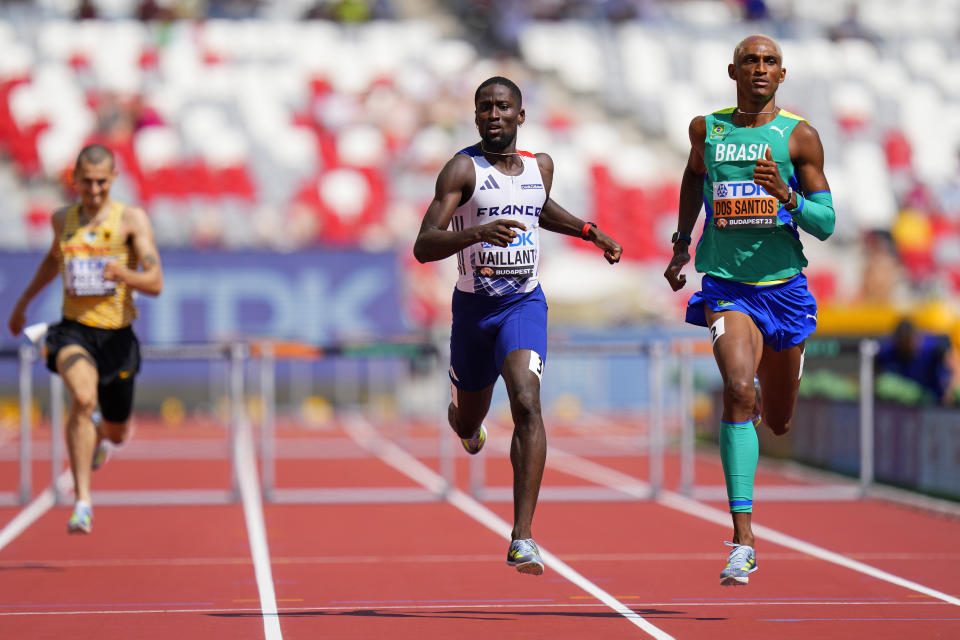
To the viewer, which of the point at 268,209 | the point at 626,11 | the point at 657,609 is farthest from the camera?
the point at 626,11

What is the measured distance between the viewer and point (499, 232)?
6.25 metres

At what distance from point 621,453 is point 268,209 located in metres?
12.0

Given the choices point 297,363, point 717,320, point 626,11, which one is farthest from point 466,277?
point 626,11

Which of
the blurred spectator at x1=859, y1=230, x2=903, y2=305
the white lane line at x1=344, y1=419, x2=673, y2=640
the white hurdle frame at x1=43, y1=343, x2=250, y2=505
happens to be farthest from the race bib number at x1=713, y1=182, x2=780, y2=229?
the blurred spectator at x1=859, y1=230, x2=903, y2=305

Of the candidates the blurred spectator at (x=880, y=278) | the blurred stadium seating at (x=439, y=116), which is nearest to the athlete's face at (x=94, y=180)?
the blurred stadium seating at (x=439, y=116)

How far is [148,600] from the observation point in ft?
23.5

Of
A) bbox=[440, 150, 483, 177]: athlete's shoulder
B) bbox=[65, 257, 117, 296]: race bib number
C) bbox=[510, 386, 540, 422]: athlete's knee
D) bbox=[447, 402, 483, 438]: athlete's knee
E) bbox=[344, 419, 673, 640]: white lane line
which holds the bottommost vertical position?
bbox=[344, 419, 673, 640]: white lane line

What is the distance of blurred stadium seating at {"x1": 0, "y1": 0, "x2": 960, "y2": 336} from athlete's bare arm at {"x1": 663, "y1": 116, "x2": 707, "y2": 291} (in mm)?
17565

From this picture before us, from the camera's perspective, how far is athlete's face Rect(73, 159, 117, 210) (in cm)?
865

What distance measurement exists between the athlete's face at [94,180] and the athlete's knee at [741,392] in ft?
12.2

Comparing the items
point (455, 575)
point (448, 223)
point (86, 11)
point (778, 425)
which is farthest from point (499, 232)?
point (86, 11)

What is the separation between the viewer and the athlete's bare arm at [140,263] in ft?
27.7

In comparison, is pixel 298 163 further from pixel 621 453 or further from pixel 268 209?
pixel 621 453

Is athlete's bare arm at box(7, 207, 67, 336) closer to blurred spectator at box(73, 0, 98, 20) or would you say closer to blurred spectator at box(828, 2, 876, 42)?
blurred spectator at box(73, 0, 98, 20)
